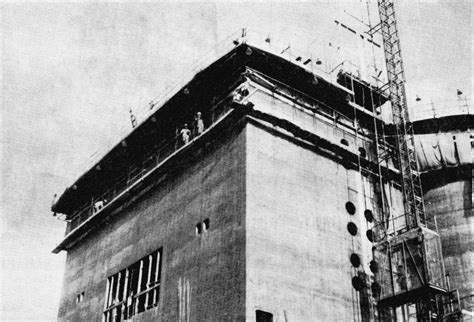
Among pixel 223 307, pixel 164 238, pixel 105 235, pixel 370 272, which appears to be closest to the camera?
pixel 223 307

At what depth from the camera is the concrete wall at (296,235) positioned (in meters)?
24.6

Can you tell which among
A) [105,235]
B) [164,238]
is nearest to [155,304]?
[164,238]

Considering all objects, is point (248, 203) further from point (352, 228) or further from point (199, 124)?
point (199, 124)

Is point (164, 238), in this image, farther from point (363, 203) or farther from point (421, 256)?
point (421, 256)

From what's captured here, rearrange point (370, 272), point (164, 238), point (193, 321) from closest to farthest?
point (193, 321), point (370, 272), point (164, 238)

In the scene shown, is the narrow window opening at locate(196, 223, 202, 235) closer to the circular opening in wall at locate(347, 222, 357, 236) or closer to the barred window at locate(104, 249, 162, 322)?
the barred window at locate(104, 249, 162, 322)

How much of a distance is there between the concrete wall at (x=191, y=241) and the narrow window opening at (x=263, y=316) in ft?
2.55

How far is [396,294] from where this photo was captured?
26828 mm

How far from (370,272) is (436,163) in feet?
29.6

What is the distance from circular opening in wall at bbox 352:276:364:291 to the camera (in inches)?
1087

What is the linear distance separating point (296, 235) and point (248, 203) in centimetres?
276

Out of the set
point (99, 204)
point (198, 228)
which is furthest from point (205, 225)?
point (99, 204)

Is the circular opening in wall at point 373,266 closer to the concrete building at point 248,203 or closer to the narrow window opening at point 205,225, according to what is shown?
the concrete building at point 248,203

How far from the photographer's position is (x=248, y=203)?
25.4 metres
